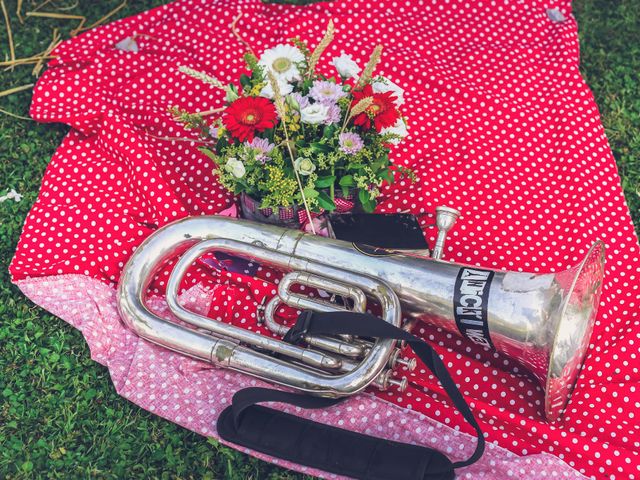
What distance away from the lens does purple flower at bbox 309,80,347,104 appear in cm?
228

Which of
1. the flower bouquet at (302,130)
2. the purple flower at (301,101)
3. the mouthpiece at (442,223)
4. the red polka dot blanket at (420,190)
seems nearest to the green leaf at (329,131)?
the flower bouquet at (302,130)

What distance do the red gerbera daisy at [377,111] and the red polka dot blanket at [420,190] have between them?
648 millimetres

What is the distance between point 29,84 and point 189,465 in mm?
2113

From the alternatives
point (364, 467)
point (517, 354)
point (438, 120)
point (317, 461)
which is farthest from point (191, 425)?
point (438, 120)

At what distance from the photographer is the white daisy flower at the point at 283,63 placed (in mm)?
2328

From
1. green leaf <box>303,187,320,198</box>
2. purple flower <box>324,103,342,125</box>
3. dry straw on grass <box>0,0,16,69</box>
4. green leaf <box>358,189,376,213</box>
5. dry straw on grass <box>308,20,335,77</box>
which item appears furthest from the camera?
dry straw on grass <box>0,0,16,69</box>

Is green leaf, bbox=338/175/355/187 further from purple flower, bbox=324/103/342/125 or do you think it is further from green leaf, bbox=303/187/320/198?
purple flower, bbox=324/103/342/125

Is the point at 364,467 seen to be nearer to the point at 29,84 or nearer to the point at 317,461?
the point at 317,461

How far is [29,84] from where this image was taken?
3.32m

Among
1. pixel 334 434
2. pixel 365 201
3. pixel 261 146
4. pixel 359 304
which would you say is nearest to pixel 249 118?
pixel 261 146

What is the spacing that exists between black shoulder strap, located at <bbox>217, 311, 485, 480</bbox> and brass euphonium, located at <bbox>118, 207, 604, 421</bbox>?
0.33 feet

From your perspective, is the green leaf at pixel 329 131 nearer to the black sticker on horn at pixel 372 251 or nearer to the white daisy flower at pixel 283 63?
the white daisy flower at pixel 283 63

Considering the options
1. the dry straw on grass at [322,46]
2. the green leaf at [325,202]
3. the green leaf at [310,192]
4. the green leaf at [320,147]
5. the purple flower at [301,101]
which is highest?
the dry straw on grass at [322,46]

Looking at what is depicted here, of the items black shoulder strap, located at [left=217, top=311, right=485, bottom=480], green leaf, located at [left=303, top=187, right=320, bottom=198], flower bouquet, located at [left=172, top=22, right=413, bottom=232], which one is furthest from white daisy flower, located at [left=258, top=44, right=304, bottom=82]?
black shoulder strap, located at [left=217, top=311, right=485, bottom=480]
